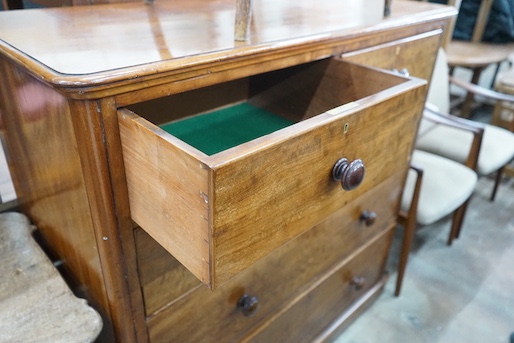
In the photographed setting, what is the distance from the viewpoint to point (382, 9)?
1065 millimetres

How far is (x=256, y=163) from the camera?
0.53m

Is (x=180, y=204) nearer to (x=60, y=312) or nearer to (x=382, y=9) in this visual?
(x=60, y=312)

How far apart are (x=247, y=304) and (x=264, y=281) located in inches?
2.5

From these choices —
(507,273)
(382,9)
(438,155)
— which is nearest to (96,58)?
→ (382,9)

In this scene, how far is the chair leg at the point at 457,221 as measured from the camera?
5.72 feet

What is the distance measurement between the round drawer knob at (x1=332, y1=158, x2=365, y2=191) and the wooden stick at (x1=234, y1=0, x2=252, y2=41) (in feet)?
0.84

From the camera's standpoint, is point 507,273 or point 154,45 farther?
point 507,273

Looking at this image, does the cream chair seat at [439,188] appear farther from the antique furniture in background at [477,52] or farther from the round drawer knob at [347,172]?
the antique furniture in background at [477,52]

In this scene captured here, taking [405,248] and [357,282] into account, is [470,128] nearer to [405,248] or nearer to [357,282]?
[405,248]

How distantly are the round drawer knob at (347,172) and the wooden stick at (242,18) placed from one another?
0.84 feet

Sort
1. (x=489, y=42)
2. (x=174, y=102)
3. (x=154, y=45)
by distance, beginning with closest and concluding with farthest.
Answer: (x=154, y=45), (x=174, y=102), (x=489, y=42)

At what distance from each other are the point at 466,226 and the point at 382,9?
4.06 ft

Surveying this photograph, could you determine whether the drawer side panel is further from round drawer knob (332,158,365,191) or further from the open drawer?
round drawer knob (332,158,365,191)

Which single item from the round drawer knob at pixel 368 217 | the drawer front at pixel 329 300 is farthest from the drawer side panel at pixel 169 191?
the round drawer knob at pixel 368 217
